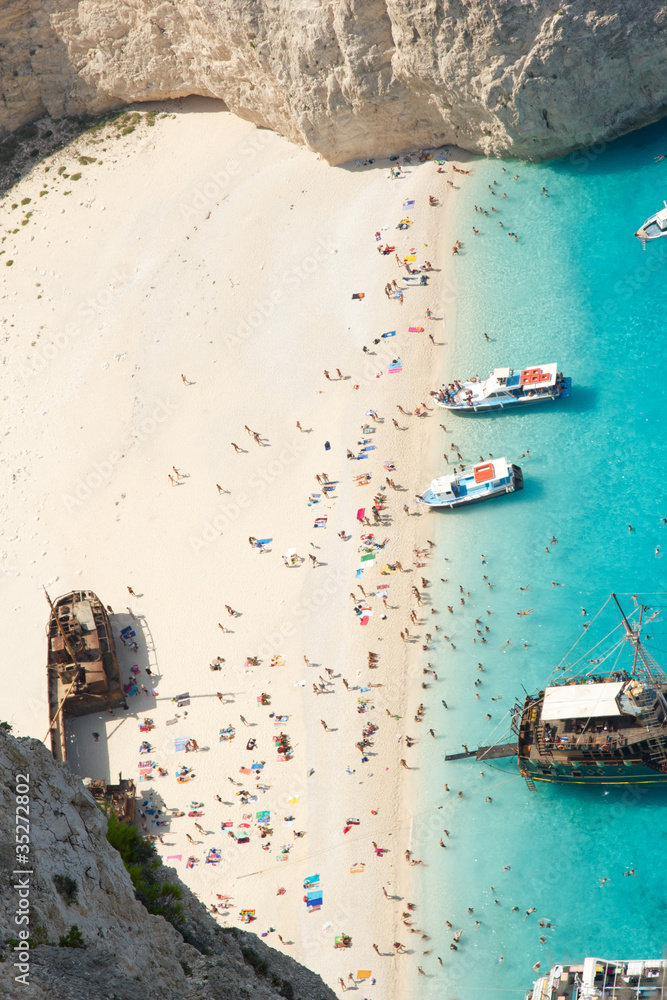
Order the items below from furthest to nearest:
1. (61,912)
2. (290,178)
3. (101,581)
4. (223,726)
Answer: (290,178) < (101,581) < (223,726) < (61,912)

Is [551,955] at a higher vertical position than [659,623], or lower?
lower

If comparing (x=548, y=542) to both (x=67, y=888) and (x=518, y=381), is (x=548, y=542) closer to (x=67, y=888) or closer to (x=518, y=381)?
(x=518, y=381)

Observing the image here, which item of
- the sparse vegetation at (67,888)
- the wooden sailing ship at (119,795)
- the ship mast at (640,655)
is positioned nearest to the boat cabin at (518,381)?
the ship mast at (640,655)

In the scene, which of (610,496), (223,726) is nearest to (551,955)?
(223,726)

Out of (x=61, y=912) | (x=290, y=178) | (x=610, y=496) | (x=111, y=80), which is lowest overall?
(x=610, y=496)

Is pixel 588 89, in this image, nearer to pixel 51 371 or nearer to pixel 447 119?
pixel 447 119

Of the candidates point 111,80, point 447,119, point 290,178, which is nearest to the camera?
point 447,119
